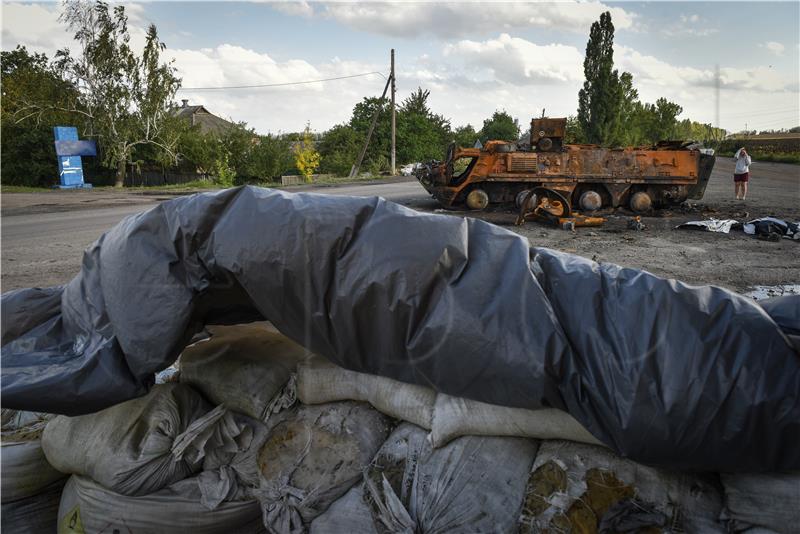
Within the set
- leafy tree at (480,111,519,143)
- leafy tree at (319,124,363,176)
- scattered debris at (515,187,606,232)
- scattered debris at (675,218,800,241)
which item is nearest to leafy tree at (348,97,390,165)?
leafy tree at (319,124,363,176)

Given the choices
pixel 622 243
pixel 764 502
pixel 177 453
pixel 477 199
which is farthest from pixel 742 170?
pixel 177 453

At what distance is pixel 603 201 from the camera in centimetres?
1184

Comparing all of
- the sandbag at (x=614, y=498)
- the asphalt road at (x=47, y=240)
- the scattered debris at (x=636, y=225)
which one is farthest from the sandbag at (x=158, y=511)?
the scattered debris at (x=636, y=225)

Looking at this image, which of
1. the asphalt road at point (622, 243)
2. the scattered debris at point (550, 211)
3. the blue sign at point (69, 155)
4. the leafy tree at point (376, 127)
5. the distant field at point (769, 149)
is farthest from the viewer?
the distant field at point (769, 149)

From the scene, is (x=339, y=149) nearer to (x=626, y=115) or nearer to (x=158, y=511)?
(x=626, y=115)

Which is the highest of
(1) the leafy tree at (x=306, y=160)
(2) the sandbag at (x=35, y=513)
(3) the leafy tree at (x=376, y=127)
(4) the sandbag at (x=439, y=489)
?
(3) the leafy tree at (x=376, y=127)

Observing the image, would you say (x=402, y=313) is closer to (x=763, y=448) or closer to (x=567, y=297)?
(x=567, y=297)

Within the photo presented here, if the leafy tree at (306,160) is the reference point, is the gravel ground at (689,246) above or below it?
below

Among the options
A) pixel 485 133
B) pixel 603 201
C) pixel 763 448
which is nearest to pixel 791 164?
pixel 485 133

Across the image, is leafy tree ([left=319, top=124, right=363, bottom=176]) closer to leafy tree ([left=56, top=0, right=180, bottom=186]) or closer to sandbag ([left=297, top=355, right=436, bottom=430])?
leafy tree ([left=56, top=0, right=180, bottom=186])

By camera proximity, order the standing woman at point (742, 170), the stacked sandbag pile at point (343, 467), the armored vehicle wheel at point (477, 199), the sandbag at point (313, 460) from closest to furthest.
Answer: the stacked sandbag pile at point (343, 467), the sandbag at point (313, 460), the armored vehicle wheel at point (477, 199), the standing woman at point (742, 170)

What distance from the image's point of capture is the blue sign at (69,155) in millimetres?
22531

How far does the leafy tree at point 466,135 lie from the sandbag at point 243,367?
36092 millimetres

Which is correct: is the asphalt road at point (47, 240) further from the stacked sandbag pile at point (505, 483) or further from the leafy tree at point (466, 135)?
the leafy tree at point (466, 135)
